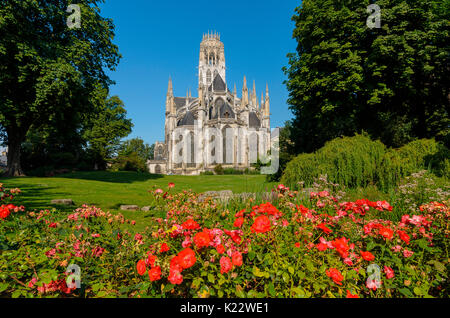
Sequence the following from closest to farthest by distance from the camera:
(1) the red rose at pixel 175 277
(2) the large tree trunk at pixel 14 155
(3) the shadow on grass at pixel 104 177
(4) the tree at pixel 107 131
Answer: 1. (1) the red rose at pixel 175 277
2. (2) the large tree trunk at pixel 14 155
3. (3) the shadow on grass at pixel 104 177
4. (4) the tree at pixel 107 131

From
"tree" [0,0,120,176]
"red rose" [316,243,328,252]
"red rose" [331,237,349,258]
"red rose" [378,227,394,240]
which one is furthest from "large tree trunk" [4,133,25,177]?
"red rose" [378,227,394,240]

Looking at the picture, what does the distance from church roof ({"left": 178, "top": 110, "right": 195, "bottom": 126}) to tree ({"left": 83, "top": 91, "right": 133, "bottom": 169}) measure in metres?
15.4

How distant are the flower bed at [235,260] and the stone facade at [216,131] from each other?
145ft

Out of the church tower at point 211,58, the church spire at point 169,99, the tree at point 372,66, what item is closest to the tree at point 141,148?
the church spire at point 169,99

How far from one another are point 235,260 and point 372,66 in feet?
52.5

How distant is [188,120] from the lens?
5428cm

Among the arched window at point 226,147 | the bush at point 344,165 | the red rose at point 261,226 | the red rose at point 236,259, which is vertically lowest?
the red rose at point 236,259

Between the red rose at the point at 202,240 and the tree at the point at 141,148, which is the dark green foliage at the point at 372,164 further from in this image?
the tree at the point at 141,148

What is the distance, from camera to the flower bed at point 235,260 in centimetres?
206

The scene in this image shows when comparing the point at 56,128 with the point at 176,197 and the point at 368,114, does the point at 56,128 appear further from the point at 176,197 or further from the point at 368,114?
the point at 368,114

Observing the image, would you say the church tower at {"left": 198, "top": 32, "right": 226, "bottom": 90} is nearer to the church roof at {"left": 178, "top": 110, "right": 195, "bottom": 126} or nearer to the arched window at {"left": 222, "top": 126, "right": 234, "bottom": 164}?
the church roof at {"left": 178, "top": 110, "right": 195, "bottom": 126}
